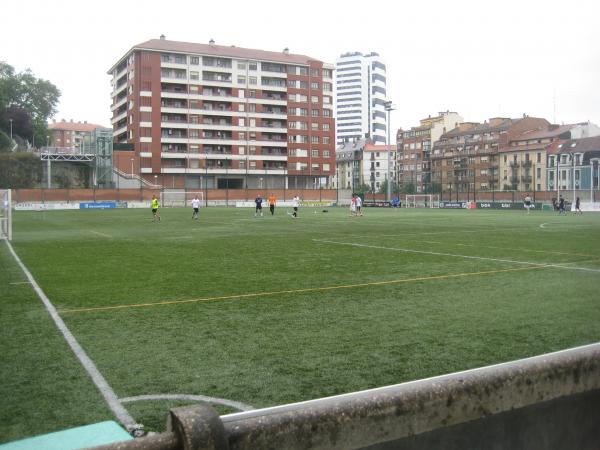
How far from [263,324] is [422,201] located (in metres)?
87.6

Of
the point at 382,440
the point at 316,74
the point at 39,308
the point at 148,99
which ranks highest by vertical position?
the point at 316,74

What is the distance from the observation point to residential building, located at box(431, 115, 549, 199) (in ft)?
403

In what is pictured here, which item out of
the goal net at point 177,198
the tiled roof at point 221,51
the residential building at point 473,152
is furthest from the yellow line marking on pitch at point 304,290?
the residential building at point 473,152

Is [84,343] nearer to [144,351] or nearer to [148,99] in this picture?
[144,351]

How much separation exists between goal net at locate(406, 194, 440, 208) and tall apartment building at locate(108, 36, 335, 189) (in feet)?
85.8

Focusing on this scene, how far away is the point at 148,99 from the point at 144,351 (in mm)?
99767

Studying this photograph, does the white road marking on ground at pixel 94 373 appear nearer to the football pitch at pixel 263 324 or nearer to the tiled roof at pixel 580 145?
the football pitch at pixel 263 324

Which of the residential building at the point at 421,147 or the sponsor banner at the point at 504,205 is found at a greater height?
the residential building at the point at 421,147

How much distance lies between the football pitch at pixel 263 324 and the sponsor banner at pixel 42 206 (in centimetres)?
5660

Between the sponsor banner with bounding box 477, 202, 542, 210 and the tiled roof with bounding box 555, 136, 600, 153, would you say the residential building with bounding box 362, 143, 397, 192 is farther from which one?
the sponsor banner with bounding box 477, 202, 542, 210

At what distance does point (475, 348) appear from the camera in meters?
7.48

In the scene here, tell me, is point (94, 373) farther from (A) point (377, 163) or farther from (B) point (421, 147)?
(A) point (377, 163)

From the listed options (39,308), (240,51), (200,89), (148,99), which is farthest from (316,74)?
(39,308)

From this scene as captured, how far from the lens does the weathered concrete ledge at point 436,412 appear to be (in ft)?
6.98
